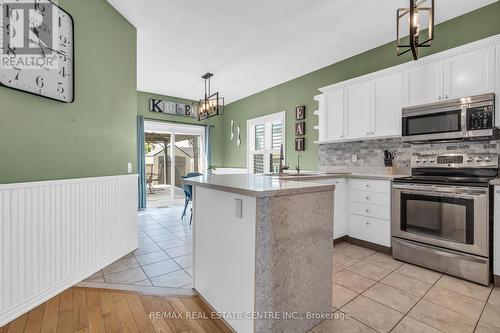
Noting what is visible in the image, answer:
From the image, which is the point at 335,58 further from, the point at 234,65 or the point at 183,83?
the point at 183,83

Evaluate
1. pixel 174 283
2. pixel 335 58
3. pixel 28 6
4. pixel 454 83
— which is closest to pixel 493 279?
pixel 454 83

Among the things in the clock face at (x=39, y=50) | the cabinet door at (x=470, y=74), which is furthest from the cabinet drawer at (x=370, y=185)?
the clock face at (x=39, y=50)

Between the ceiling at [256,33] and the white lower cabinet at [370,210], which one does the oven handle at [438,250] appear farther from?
the ceiling at [256,33]

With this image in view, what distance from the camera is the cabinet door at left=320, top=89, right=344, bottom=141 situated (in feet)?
11.6

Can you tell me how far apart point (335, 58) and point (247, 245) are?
365cm

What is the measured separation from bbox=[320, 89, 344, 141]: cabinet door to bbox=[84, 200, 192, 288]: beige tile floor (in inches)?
106

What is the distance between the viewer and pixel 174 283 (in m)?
2.16

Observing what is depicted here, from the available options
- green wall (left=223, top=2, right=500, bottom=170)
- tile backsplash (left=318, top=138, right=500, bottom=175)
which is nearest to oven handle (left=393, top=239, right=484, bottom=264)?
tile backsplash (left=318, top=138, right=500, bottom=175)

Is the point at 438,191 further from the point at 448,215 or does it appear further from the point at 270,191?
the point at 270,191

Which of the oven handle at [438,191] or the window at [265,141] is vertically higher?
the window at [265,141]

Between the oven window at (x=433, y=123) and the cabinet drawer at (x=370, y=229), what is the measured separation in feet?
3.78

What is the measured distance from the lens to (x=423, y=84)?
2.75 meters

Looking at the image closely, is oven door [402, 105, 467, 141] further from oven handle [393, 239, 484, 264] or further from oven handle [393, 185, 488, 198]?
oven handle [393, 239, 484, 264]

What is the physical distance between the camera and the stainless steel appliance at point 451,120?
91.0 inches
